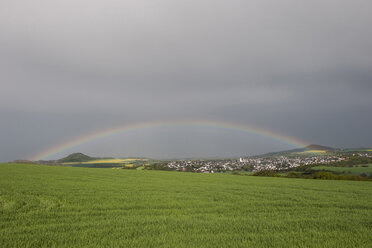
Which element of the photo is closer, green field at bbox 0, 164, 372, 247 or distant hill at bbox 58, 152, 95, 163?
green field at bbox 0, 164, 372, 247

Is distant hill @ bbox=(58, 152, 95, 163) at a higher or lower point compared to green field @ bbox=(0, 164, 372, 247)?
lower

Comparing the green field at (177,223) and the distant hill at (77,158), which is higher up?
the green field at (177,223)

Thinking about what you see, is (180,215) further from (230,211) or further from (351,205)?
(351,205)

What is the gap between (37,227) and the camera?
5.06m

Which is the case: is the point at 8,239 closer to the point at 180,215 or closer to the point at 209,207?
the point at 180,215

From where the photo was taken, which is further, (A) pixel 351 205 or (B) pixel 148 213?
(A) pixel 351 205

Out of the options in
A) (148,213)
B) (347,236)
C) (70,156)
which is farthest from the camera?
(70,156)

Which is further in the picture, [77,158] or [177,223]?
[77,158]

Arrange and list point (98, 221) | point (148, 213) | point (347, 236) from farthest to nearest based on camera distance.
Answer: point (148, 213)
point (98, 221)
point (347, 236)

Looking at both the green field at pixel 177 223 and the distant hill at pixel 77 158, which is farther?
the distant hill at pixel 77 158

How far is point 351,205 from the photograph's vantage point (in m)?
8.16

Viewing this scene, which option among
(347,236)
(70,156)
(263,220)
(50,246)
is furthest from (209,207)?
(70,156)

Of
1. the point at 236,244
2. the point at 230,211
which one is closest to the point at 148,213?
the point at 230,211

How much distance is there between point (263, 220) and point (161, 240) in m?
3.05
